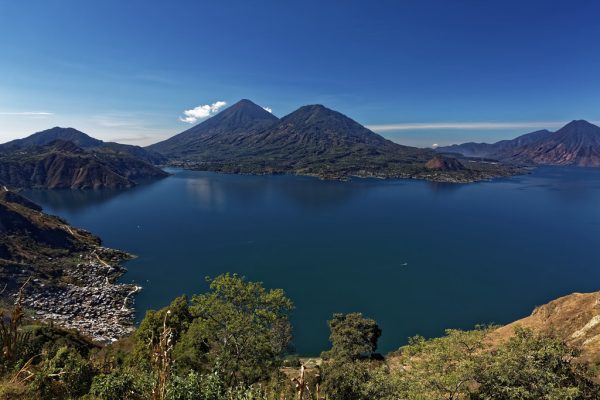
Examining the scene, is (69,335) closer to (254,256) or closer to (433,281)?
(254,256)

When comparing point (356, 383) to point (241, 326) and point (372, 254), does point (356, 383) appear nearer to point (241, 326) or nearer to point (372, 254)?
point (241, 326)

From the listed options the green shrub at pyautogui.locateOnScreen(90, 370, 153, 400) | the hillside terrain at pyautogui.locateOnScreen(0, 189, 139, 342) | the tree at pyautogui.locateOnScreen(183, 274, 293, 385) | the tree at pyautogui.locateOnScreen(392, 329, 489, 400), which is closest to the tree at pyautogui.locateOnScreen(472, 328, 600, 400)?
the tree at pyautogui.locateOnScreen(392, 329, 489, 400)

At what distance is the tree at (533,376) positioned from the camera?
17.4 m

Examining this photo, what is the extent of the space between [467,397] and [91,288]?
75.2m

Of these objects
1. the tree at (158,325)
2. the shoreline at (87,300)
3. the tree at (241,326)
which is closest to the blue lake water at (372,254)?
the shoreline at (87,300)

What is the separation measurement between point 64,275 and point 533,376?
86.1 meters

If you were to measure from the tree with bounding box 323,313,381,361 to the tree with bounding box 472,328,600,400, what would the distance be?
22.1m

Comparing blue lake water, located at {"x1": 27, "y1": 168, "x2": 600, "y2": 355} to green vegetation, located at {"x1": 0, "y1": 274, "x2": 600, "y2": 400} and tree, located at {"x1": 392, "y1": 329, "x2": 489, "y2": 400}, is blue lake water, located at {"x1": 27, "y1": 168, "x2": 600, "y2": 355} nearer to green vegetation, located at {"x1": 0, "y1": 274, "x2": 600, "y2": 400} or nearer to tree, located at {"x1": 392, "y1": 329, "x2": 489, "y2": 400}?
green vegetation, located at {"x1": 0, "y1": 274, "x2": 600, "y2": 400}

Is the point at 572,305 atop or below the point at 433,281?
atop

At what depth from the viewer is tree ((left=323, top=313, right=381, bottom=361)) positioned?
41481 mm

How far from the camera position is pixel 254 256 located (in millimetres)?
99375

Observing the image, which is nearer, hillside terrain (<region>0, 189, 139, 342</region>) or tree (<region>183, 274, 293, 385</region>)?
tree (<region>183, 274, 293, 385</region>)

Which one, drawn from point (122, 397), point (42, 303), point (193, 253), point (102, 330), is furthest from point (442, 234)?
point (122, 397)

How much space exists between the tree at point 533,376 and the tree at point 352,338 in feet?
72.3
